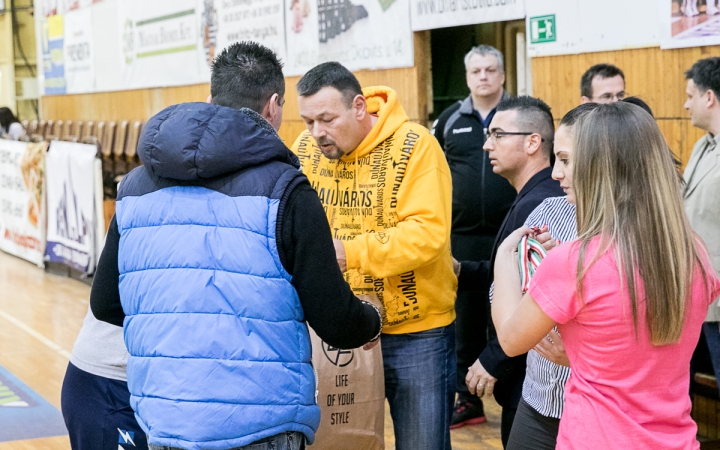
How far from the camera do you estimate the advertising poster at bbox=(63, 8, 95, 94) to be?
1425 centimetres

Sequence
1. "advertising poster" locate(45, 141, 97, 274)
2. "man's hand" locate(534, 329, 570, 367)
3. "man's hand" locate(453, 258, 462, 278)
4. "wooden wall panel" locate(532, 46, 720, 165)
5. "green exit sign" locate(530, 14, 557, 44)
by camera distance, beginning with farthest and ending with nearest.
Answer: "advertising poster" locate(45, 141, 97, 274) < "green exit sign" locate(530, 14, 557, 44) < "wooden wall panel" locate(532, 46, 720, 165) < "man's hand" locate(453, 258, 462, 278) < "man's hand" locate(534, 329, 570, 367)

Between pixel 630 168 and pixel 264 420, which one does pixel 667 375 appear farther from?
pixel 264 420

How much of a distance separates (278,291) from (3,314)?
7045mm

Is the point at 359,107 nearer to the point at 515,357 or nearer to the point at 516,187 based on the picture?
the point at 516,187

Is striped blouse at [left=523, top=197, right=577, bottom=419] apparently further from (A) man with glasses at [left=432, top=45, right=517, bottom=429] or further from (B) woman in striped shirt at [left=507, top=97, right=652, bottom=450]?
(A) man with glasses at [left=432, top=45, right=517, bottom=429]

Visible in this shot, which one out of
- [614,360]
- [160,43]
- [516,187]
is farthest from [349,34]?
[614,360]

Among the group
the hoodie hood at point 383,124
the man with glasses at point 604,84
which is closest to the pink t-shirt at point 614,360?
the hoodie hood at point 383,124

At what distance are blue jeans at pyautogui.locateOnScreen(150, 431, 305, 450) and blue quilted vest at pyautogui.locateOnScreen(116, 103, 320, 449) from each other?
3 centimetres

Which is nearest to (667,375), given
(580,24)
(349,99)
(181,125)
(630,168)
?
(630,168)

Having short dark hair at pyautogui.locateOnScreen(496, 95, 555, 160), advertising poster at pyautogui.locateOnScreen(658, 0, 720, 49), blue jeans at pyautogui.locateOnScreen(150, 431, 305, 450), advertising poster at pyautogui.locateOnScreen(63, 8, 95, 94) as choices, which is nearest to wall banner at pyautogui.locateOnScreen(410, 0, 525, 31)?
advertising poster at pyautogui.locateOnScreen(658, 0, 720, 49)

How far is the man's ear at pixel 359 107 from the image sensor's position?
9.91 ft

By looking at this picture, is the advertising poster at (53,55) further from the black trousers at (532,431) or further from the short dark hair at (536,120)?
the black trousers at (532,431)

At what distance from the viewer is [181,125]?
76.0 inches

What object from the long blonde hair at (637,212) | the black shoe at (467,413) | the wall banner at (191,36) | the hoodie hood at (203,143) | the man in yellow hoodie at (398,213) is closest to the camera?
the long blonde hair at (637,212)
